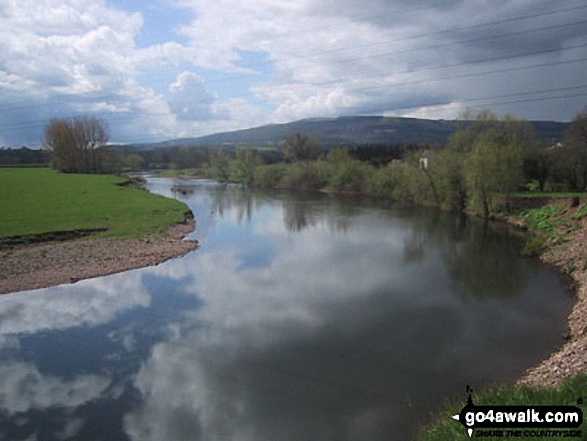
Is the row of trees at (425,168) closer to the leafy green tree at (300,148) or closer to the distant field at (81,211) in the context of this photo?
the leafy green tree at (300,148)

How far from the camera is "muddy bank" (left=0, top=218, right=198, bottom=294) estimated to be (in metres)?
18.7

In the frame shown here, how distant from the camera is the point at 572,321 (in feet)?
43.8

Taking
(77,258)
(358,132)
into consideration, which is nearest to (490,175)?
(77,258)

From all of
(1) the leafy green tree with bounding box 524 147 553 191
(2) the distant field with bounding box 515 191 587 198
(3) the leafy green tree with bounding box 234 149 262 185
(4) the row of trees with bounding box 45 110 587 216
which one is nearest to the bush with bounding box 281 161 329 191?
(4) the row of trees with bounding box 45 110 587 216

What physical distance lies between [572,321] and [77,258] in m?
20.0

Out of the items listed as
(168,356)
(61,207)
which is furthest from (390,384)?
A: (61,207)

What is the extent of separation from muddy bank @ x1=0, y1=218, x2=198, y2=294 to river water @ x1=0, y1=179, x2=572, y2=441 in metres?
0.95

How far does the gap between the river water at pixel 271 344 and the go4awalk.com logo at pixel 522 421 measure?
8.60 feet

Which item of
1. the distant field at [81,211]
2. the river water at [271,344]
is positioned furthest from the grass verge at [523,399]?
the distant field at [81,211]

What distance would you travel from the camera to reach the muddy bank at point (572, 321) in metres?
8.95

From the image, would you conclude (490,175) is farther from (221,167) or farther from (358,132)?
(358,132)

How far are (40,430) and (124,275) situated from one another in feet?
38.3

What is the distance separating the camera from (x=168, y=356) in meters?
11.8

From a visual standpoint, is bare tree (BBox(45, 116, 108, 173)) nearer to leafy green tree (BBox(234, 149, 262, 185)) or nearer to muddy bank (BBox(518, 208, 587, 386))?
leafy green tree (BBox(234, 149, 262, 185))
